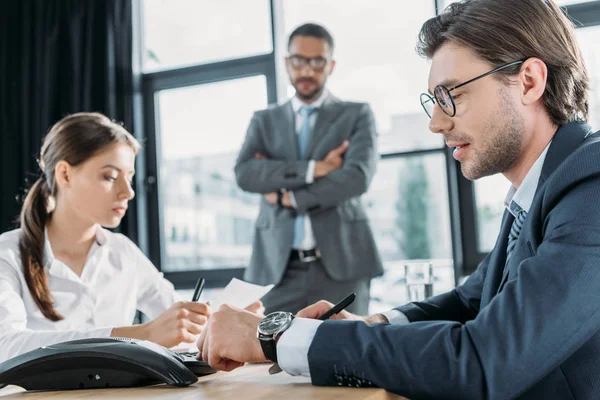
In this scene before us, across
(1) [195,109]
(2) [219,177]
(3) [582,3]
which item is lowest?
(2) [219,177]

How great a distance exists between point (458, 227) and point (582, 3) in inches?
49.5

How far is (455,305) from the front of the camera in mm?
1374

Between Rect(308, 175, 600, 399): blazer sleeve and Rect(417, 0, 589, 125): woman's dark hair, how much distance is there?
40cm

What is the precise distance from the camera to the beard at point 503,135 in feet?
3.90

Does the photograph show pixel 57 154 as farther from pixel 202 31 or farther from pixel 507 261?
pixel 202 31

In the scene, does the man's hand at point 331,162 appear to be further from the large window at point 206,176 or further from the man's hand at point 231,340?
the man's hand at point 231,340

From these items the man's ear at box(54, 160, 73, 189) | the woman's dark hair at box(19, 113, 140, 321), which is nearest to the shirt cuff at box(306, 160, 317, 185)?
the woman's dark hair at box(19, 113, 140, 321)

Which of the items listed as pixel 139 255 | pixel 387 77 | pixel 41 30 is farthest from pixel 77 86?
pixel 139 255

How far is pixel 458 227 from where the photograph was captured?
3.47 m

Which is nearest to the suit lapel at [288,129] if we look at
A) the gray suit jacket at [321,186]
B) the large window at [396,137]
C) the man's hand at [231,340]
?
the gray suit jacket at [321,186]

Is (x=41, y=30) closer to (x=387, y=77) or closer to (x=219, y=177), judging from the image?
(x=219, y=177)

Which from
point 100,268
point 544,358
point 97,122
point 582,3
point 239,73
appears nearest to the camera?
point 544,358

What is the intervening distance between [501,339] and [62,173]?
5.53 feet

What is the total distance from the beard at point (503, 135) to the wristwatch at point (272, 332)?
1.65 ft
